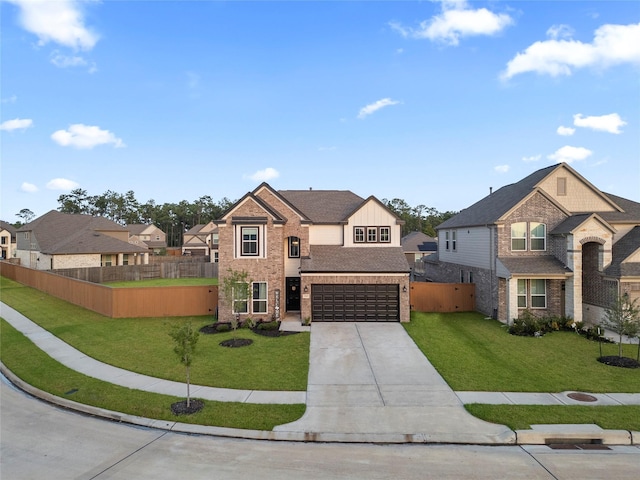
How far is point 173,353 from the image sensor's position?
15.2 meters

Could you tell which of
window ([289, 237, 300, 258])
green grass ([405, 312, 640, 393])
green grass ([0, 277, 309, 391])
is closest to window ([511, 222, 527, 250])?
green grass ([405, 312, 640, 393])

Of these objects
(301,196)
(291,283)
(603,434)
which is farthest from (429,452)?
→ (301,196)

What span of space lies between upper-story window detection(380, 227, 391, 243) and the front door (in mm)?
6102

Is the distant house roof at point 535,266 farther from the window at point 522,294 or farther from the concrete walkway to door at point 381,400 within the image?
the concrete walkway to door at point 381,400

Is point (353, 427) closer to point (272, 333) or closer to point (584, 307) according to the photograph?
point (272, 333)

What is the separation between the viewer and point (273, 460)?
7809mm

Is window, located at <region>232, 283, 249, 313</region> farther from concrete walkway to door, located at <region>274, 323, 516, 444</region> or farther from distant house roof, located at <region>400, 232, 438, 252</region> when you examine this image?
distant house roof, located at <region>400, 232, 438, 252</region>

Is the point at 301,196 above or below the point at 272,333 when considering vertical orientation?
above

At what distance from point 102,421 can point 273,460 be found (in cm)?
500

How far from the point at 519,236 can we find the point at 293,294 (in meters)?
13.9

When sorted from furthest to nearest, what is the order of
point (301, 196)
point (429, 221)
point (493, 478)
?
point (429, 221) < point (301, 196) < point (493, 478)

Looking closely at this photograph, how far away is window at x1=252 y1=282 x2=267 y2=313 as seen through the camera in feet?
68.3

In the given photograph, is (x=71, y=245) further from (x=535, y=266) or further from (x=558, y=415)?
(x=558, y=415)

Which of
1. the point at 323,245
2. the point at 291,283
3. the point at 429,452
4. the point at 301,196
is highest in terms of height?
the point at 301,196
